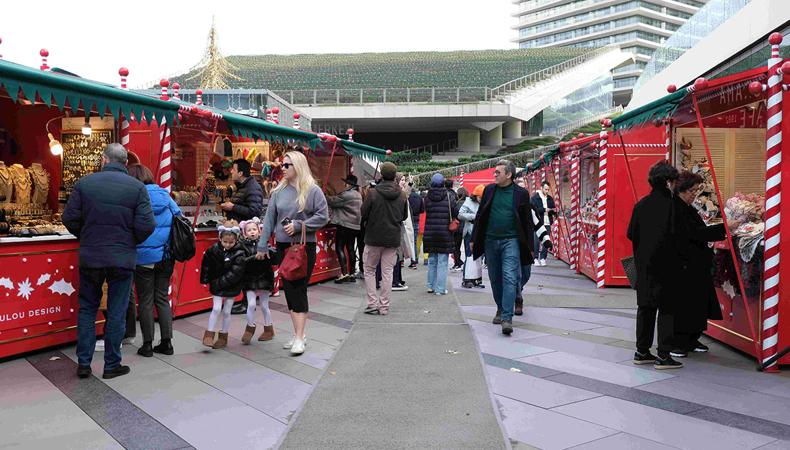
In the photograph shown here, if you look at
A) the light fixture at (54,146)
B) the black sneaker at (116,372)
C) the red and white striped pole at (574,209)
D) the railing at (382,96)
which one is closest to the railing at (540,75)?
the railing at (382,96)

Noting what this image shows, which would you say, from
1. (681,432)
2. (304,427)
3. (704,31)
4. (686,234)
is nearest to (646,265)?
(686,234)

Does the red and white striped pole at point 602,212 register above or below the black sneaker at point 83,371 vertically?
above

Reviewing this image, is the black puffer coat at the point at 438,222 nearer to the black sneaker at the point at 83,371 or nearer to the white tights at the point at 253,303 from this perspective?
the white tights at the point at 253,303

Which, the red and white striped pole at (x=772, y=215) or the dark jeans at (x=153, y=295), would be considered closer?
the red and white striped pole at (x=772, y=215)

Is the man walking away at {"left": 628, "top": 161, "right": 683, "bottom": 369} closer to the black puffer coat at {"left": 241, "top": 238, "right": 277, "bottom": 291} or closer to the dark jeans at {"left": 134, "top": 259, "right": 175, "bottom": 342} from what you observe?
the black puffer coat at {"left": 241, "top": 238, "right": 277, "bottom": 291}

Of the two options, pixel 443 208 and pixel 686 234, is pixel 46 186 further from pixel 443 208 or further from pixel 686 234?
pixel 686 234

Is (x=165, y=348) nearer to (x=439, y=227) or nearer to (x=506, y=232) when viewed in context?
(x=506, y=232)

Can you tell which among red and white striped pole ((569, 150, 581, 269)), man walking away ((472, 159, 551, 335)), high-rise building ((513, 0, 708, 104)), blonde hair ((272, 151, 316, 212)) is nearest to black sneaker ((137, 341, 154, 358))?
blonde hair ((272, 151, 316, 212))

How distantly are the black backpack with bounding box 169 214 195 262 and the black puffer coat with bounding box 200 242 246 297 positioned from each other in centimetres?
20

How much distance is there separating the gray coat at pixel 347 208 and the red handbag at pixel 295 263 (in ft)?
16.2

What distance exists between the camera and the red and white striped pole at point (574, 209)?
13859 mm

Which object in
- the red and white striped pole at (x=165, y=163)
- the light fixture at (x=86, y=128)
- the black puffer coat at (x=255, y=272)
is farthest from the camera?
the light fixture at (x=86, y=128)

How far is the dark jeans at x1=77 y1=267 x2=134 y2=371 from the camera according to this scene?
209 inches

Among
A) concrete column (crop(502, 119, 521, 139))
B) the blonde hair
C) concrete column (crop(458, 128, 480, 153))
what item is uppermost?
concrete column (crop(502, 119, 521, 139))
